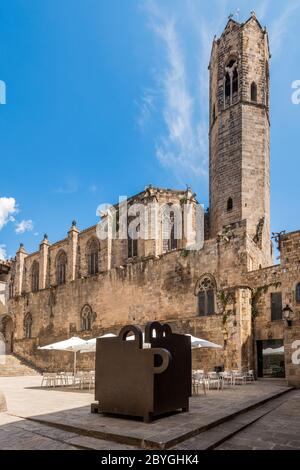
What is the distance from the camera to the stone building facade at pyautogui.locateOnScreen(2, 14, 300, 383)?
1827 cm

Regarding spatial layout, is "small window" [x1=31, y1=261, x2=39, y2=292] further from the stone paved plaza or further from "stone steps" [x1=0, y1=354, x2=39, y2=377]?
the stone paved plaza

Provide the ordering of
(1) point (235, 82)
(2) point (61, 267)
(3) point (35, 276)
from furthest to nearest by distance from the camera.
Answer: (3) point (35, 276) < (2) point (61, 267) < (1) point (235, 82)

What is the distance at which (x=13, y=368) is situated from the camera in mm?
26969

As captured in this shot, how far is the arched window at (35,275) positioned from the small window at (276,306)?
862 inches

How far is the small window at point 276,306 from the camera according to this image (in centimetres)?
1814

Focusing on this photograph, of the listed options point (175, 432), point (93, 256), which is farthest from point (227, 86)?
point (175, 432)

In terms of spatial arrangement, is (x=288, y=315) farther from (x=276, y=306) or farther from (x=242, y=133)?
(x=242, y=133)

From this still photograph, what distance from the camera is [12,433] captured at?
609cm

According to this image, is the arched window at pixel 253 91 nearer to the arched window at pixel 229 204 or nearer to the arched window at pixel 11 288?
the arched window at pixel 229 204

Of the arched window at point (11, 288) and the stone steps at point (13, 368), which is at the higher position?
the arched window at point (11, 288)

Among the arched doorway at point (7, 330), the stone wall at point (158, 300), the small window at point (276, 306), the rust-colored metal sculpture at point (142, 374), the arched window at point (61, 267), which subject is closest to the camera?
the rust-colored metal sculpture at point (142, 374)

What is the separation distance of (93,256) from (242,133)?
13174mm

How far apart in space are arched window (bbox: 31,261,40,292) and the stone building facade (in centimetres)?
10

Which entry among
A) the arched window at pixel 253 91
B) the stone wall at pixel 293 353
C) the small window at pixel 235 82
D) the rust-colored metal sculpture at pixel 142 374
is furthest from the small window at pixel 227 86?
the rust-colored metal sculpture at pixel 142 374
